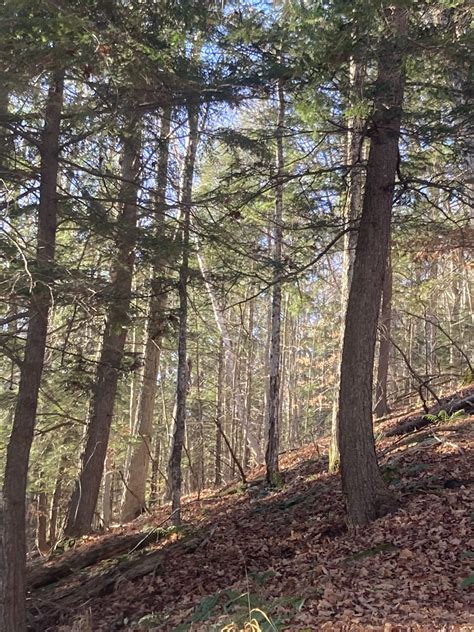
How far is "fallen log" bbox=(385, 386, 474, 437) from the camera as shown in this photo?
33.7 feet

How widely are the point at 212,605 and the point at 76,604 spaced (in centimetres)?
256

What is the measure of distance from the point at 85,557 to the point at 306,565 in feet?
14.1

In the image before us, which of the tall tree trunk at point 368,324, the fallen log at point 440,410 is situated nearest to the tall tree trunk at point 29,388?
the tall tree trunk at point 368,324

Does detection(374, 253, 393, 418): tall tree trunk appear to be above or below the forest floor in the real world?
above

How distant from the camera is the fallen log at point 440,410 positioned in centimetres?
1027

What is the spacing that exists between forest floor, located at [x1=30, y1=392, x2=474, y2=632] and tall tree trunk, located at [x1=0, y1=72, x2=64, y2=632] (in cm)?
89

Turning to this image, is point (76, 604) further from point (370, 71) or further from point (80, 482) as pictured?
point (370, 71)

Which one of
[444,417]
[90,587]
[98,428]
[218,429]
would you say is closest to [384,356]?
[444,417]

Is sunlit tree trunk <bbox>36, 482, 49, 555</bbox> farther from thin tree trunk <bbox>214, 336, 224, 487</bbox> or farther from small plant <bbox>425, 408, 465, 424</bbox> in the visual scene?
small plant <bbox>425, 408, 465, 424</bbox>

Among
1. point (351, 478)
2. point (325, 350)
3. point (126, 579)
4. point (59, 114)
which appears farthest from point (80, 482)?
point (325, 350)

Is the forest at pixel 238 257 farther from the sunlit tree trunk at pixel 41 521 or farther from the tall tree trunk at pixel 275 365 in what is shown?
the sunlit tree trunk at pixel 41 521

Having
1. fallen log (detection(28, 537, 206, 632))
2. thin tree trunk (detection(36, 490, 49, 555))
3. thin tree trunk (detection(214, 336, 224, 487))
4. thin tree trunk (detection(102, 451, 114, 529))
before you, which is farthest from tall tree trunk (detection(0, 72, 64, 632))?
thin tree trunk (detection(36, 490, 49, 555))

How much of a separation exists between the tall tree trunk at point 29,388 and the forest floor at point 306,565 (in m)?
0.89

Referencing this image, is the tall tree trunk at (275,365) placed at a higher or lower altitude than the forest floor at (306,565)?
higher
